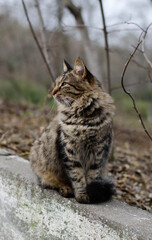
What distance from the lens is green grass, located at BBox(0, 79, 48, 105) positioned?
419 inches

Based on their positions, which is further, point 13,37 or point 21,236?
point 13,37

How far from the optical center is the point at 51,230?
87.2 inches

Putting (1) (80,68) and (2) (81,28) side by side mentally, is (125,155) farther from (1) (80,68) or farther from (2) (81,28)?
(1) (80,68)

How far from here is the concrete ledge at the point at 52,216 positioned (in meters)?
1.82

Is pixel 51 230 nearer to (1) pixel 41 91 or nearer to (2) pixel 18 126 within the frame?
(2) pixel 18 126

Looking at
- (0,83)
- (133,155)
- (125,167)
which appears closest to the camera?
(125,167)

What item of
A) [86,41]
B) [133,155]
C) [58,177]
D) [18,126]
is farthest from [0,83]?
[58,177]

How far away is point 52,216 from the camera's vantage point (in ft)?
7.34

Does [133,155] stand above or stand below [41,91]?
above

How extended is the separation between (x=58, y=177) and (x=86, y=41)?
357 cm

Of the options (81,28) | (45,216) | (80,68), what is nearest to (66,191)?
(45,216)

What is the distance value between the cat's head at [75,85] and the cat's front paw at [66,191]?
0.80 m

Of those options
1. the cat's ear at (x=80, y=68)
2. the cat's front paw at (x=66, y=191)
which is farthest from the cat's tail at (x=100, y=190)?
the cat's ear at (x=80, y=68)

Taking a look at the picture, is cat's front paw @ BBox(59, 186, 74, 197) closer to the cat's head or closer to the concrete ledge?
the concrete ledge
